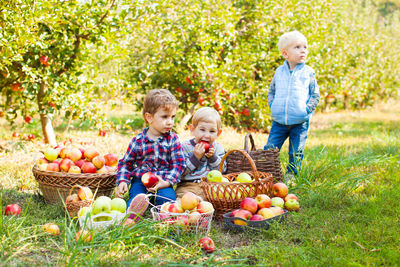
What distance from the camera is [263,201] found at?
2.90m

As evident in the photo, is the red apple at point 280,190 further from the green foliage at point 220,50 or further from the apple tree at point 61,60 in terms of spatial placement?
the green foliage at point 220,50

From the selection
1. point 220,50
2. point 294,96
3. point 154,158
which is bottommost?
point 154,158

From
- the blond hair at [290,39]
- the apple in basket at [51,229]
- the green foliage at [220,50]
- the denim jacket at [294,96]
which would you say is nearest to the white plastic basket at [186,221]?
the apple in basket at [51,229]

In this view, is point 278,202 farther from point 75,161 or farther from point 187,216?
point 75,161

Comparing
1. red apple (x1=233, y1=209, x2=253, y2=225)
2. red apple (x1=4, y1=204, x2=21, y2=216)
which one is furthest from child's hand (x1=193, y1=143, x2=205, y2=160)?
red apple (x1=4, y1=204, x2=21, y2=216)

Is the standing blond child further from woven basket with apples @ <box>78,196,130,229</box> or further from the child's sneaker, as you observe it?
woven basket with apples @ <box>78,196,130,229</box>

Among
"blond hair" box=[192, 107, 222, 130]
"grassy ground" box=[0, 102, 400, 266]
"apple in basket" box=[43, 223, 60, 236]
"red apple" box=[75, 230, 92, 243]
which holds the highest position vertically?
"blond hair" box=[192, 107, 222, 130]

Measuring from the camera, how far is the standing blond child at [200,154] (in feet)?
11.6

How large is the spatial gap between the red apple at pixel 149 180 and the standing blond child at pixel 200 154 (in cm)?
42

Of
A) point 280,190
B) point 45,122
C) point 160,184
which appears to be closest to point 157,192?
point 160,184

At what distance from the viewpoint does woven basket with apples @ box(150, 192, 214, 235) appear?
254 cm

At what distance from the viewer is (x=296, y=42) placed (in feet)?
13.8

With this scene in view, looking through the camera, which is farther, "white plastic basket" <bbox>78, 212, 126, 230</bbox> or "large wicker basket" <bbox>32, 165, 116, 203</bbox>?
"large wicker basket" <bbox>32, 165, 116, 203</bbox>

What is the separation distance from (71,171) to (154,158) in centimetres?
77
